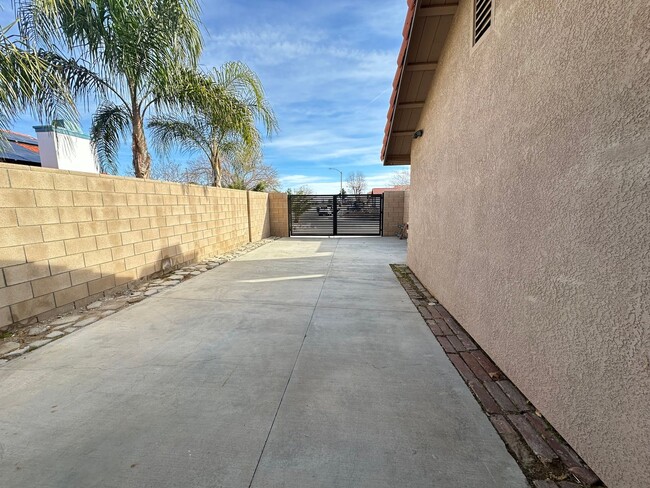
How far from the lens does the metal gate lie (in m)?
12.4

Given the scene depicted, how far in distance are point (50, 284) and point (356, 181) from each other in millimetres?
45731

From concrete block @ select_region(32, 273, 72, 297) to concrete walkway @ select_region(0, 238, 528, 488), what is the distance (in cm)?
75

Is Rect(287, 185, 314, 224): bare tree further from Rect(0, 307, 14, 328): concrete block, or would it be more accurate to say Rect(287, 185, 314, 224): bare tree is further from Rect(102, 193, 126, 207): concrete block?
Rect(0, 307, 14, 328): concrete block

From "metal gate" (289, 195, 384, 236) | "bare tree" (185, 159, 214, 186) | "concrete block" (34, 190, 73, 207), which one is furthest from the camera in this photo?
"bare tree" (185, 159, 214, 186)

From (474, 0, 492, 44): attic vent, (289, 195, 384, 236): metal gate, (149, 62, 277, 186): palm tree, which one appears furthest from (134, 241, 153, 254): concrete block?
(289, 195, 384, 236): metal gate

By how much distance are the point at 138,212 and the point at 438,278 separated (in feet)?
16.4

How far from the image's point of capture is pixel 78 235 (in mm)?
3682

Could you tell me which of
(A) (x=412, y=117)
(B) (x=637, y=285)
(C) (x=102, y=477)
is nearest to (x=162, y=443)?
(C) (x=102, y=477)

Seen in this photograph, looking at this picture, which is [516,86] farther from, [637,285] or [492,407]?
[492,407]

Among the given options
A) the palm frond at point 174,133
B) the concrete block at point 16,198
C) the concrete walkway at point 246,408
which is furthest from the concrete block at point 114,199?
the palm frond at point 174,133

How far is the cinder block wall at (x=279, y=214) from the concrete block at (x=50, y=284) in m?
9.19

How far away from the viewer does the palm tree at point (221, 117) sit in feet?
21.3

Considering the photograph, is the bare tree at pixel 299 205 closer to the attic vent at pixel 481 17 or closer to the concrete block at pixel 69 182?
the concrete block at pixel 69 182

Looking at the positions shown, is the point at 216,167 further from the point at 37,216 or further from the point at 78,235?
the point at 37,216
